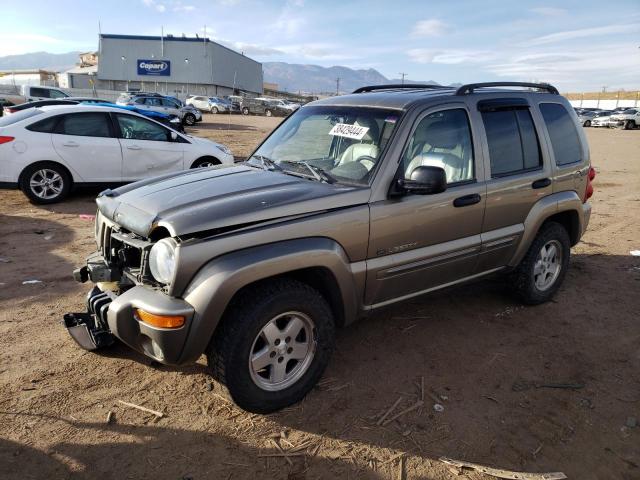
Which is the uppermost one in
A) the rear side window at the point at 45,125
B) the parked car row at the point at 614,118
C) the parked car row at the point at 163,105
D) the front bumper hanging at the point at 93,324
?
the parked car row at the point at 614,118

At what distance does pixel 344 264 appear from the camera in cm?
311

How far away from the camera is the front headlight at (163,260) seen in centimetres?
269

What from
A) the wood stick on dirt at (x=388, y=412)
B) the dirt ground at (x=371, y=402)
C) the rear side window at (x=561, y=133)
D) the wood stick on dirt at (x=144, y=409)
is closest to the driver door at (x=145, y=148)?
the dirt ground at (x=371, y=402)

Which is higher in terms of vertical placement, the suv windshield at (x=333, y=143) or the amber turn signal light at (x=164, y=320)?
the suv windshield at (x=333, y=143)

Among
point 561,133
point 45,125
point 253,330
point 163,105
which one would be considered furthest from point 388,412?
point 163,105

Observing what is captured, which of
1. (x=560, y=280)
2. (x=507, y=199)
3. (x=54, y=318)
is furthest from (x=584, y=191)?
(x=54, y=318)

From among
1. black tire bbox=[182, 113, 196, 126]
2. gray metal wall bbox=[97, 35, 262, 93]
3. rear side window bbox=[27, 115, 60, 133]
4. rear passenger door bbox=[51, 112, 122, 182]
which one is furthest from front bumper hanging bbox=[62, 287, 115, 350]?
gray metal wall bbox=[97, 35, 262, 93]

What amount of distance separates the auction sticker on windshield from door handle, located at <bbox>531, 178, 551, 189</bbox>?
65.8 inches

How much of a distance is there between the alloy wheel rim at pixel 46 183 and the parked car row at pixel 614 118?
3723 centimetres

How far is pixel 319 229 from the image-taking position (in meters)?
3.00

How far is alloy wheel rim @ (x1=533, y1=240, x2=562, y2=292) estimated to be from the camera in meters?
4.70

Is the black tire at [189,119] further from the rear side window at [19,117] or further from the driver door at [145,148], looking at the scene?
the rear side window at [19,117]

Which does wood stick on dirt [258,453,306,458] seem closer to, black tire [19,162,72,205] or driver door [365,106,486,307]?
driver door [365,106,486,307]

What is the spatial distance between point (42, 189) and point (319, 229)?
22.7 ft
